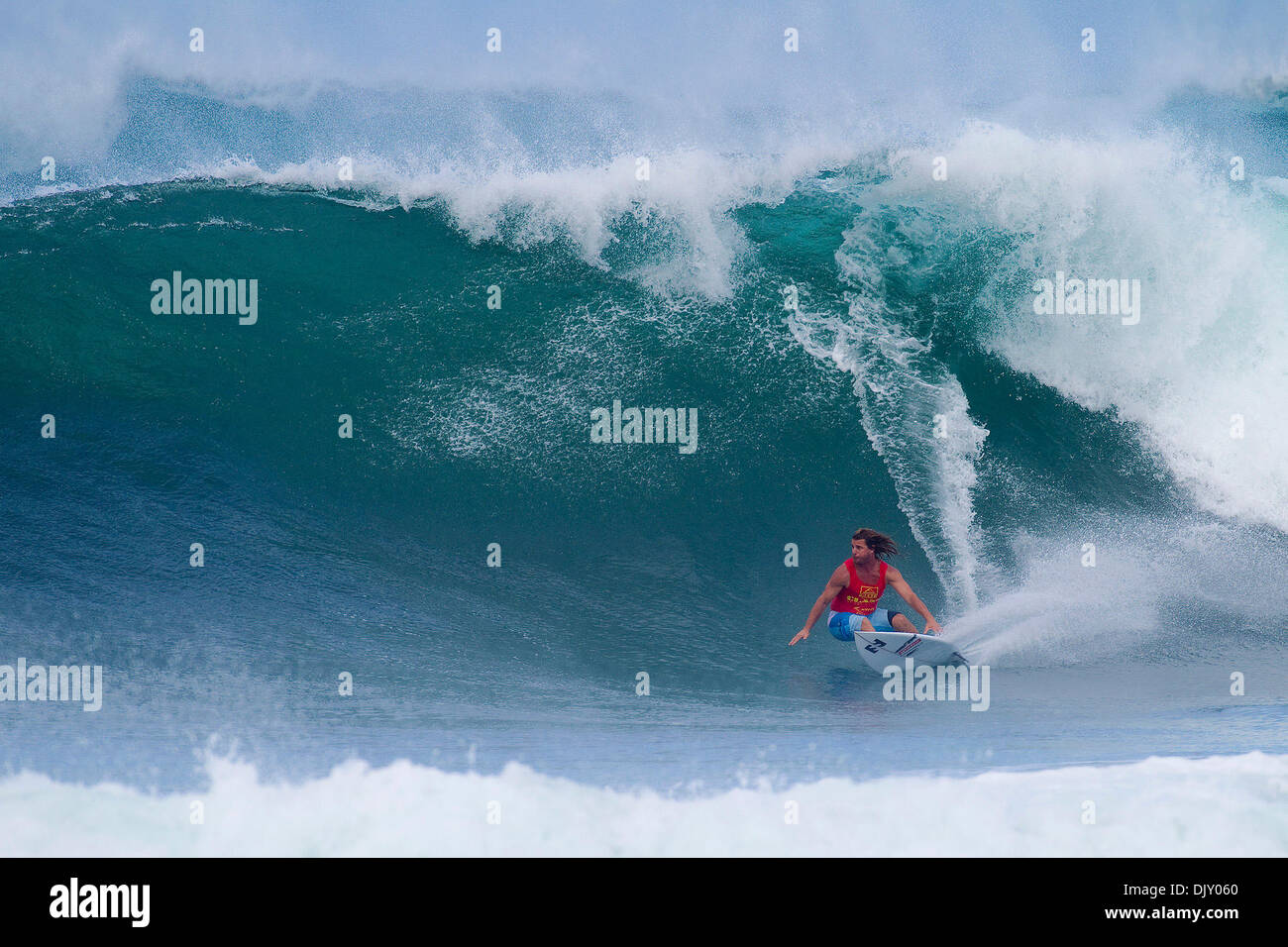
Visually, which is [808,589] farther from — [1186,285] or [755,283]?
[1186,285]

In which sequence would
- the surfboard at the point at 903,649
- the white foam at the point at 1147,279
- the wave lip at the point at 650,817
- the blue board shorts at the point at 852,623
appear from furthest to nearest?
the white foam at the point at 1147,279 → the blue board shorts at the point at 852,623 → the surfboard at the point at 903,649 → the wave lip at the point at 650,817

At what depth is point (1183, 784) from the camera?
5.31m

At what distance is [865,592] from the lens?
6.78 meters

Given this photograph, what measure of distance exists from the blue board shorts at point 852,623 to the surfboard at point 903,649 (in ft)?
0.17

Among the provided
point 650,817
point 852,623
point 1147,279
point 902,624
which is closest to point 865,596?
point 852,623

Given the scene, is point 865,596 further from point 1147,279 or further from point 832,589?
point 1147,279

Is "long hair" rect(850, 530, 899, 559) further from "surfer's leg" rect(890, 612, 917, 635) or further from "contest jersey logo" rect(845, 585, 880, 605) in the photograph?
"surfer's leg" rect(890, 612, 917, 635)

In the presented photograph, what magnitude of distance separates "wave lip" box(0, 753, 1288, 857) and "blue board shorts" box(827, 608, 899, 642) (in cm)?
137

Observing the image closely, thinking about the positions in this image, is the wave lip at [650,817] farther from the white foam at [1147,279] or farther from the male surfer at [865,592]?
the white foam at [1147,279]

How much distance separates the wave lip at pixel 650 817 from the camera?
4875 millimetres

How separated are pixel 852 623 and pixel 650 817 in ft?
7.29

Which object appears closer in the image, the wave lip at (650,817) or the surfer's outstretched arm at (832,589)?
the wave lip at (650,817)

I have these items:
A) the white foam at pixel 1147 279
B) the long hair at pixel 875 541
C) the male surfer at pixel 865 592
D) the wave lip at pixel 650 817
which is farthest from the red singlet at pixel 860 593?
the white foam at pixel 1147 279

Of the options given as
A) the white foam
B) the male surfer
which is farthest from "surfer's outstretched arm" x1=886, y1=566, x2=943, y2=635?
the white foam
